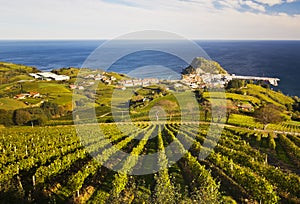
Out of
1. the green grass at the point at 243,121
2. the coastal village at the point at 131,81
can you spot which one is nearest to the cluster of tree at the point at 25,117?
the coastal village at the point at 131,81

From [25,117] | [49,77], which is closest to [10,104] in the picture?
[25,117]

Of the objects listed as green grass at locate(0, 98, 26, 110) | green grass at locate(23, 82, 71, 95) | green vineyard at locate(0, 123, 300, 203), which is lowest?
green grass at locate(0, 98, 26, 110)

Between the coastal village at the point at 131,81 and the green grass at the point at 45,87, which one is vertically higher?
the coastal village at the point at 131,81

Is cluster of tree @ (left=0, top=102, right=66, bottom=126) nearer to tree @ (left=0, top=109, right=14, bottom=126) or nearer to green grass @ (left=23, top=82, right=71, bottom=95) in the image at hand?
tree @ (left=0, top=109, right=14, bottom=126)

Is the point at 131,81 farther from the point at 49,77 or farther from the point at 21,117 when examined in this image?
the point at 21,117

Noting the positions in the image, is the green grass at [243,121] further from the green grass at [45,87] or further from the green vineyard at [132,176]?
the green grass at [45,87]

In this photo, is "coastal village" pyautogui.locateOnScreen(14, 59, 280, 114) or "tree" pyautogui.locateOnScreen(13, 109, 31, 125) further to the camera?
"coastal village" pyautogui.locateOnScreen(14, 59, 280, 114)

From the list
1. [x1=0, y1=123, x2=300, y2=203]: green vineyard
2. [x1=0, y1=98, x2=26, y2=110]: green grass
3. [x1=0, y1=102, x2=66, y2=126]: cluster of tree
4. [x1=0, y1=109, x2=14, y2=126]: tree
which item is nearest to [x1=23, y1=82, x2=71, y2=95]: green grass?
[x1=0, y1=98, x2=26, y2=110]: green grass

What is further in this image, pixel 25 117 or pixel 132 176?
pixel 25 117

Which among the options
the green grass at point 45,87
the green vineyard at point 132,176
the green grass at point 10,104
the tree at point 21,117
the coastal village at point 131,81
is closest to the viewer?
the green vineyard at point 132,176
